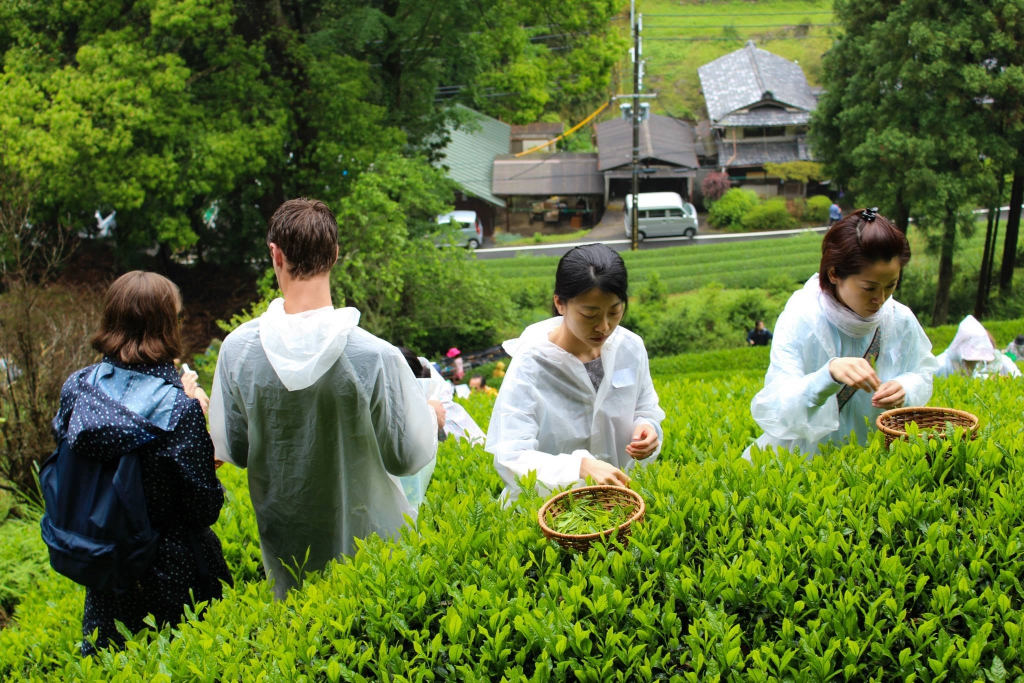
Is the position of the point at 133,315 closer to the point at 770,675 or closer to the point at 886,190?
the point at 770,675

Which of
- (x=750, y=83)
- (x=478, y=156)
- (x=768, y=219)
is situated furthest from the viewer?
(x=750, y=83)

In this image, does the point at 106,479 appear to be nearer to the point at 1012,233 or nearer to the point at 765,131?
the point at 1012,233

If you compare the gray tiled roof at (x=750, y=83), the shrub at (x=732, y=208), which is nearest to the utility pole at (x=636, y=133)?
the shrub at (x=732, y=208)

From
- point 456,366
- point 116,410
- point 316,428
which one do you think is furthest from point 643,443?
point 456,366

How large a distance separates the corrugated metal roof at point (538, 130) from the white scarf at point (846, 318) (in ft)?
103

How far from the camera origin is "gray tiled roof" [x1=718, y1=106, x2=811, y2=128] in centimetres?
3148

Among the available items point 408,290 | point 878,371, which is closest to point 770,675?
point 878,371

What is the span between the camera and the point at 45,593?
3633 mm

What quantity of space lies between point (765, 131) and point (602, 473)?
1269 inches

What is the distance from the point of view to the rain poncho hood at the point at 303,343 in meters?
2.41

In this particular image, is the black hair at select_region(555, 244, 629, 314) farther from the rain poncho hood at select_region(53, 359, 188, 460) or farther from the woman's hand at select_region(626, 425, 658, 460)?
the rain poncho hood at select_region(53, 359, 188, 460)

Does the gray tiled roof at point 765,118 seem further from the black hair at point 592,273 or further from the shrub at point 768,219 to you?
the black hair at point 592,273

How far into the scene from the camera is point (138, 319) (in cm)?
255

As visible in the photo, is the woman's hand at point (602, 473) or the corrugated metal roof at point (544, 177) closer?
the woman's hand at point (602, 473)
